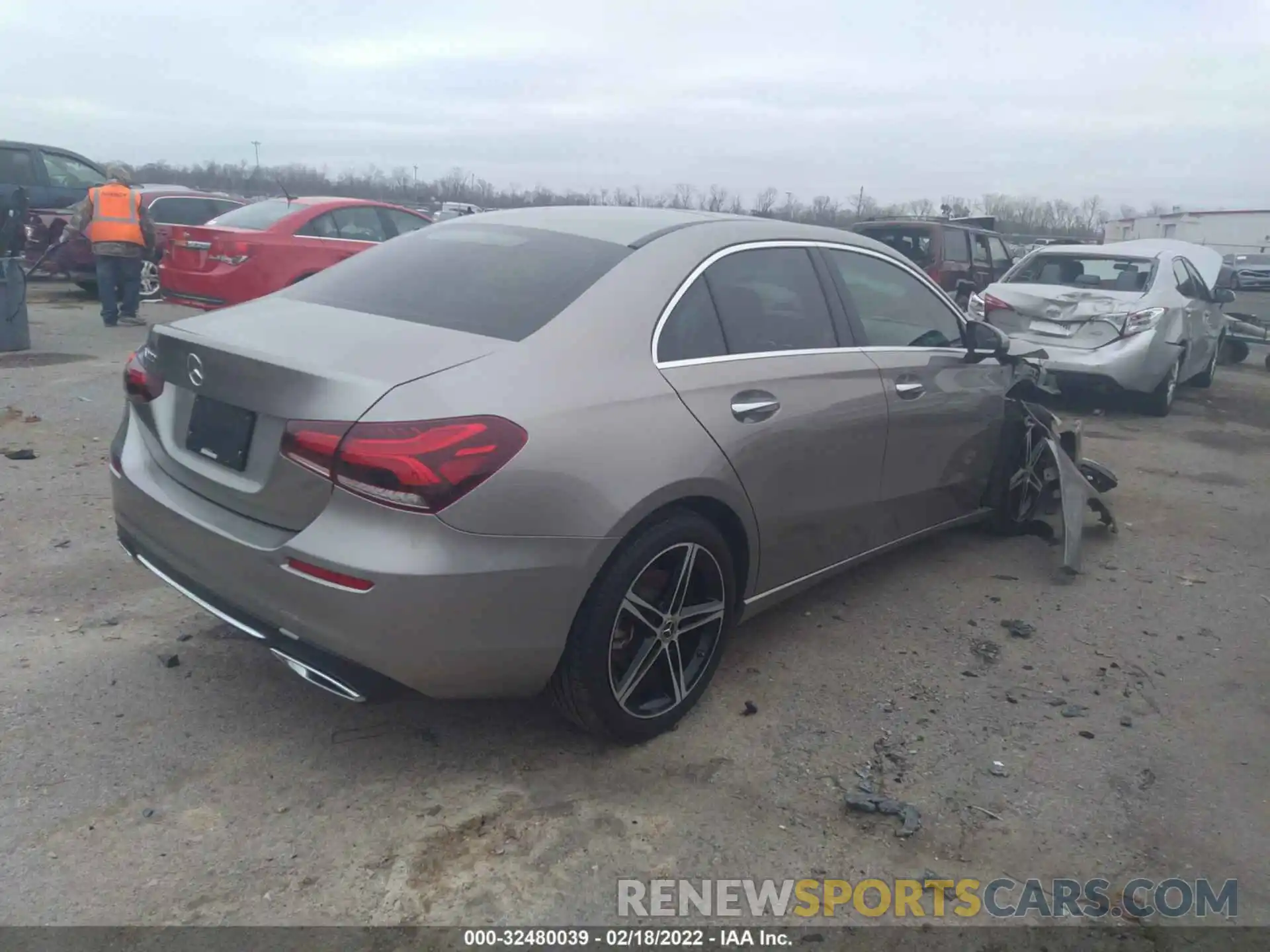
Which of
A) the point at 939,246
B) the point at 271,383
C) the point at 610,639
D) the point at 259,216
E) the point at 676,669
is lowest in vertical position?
the point at 676,669

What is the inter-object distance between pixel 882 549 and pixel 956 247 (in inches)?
426

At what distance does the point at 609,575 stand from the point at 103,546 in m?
2.93

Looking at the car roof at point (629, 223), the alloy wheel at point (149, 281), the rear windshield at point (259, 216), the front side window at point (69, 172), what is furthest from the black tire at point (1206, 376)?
the front side window at point (69, 172)

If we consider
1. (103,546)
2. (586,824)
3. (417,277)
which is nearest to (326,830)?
(586,824)

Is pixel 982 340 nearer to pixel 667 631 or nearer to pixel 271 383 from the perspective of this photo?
pixel 667 631

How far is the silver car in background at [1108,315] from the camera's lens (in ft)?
28.5

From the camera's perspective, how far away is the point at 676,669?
3285 millimetres

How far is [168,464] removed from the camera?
3127 mm

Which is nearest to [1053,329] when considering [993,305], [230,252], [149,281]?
[993,305]

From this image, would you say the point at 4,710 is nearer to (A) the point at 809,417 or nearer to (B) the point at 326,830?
(B) the point at 326,830

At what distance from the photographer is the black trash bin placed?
8.92 metres

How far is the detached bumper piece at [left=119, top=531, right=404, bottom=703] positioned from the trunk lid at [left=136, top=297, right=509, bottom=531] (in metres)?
0.31

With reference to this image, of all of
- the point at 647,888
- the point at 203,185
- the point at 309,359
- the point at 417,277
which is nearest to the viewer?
the point at 647,888

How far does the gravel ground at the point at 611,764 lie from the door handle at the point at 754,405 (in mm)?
1028
